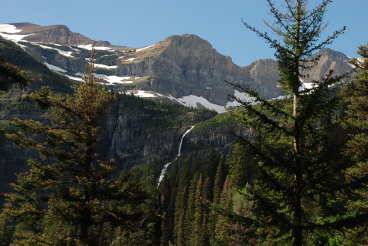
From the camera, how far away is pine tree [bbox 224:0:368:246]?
11.5 metres

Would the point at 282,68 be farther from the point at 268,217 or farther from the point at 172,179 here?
the point at 172,179

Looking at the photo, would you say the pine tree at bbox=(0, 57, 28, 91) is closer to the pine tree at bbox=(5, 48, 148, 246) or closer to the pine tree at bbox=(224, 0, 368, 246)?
the pine tree at bbox=(5, 48, 148, 246)

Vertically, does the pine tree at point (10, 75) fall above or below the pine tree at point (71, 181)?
above

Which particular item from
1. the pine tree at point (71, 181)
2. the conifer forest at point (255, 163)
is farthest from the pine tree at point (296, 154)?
the pine tree at point (71, 181)

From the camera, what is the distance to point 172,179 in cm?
13988

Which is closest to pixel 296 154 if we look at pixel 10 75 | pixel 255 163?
pixel 255 163

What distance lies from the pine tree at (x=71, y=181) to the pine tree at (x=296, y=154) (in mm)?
7885

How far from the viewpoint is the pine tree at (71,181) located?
17.1 metres

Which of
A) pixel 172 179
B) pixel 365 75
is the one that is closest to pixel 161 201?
pixel 172 179

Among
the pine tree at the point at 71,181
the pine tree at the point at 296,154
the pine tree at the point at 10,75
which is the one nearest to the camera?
the pine tree at the point at 296,154

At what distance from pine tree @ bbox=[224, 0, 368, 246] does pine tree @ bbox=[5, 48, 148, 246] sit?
25.9 feet

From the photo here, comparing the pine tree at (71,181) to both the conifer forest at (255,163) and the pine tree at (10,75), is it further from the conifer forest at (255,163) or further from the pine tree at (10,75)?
the pine tree at (10,75)

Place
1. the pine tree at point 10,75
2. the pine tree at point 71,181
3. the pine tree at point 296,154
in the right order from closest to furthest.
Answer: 1. the pine tree at point 296,154
2. the pine tree at point 10,75
3. the pine tree at point 71,181

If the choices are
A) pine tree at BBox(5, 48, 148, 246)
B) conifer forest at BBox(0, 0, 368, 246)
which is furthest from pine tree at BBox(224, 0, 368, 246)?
pine tree at BBox(5, 48, 148, 246)
